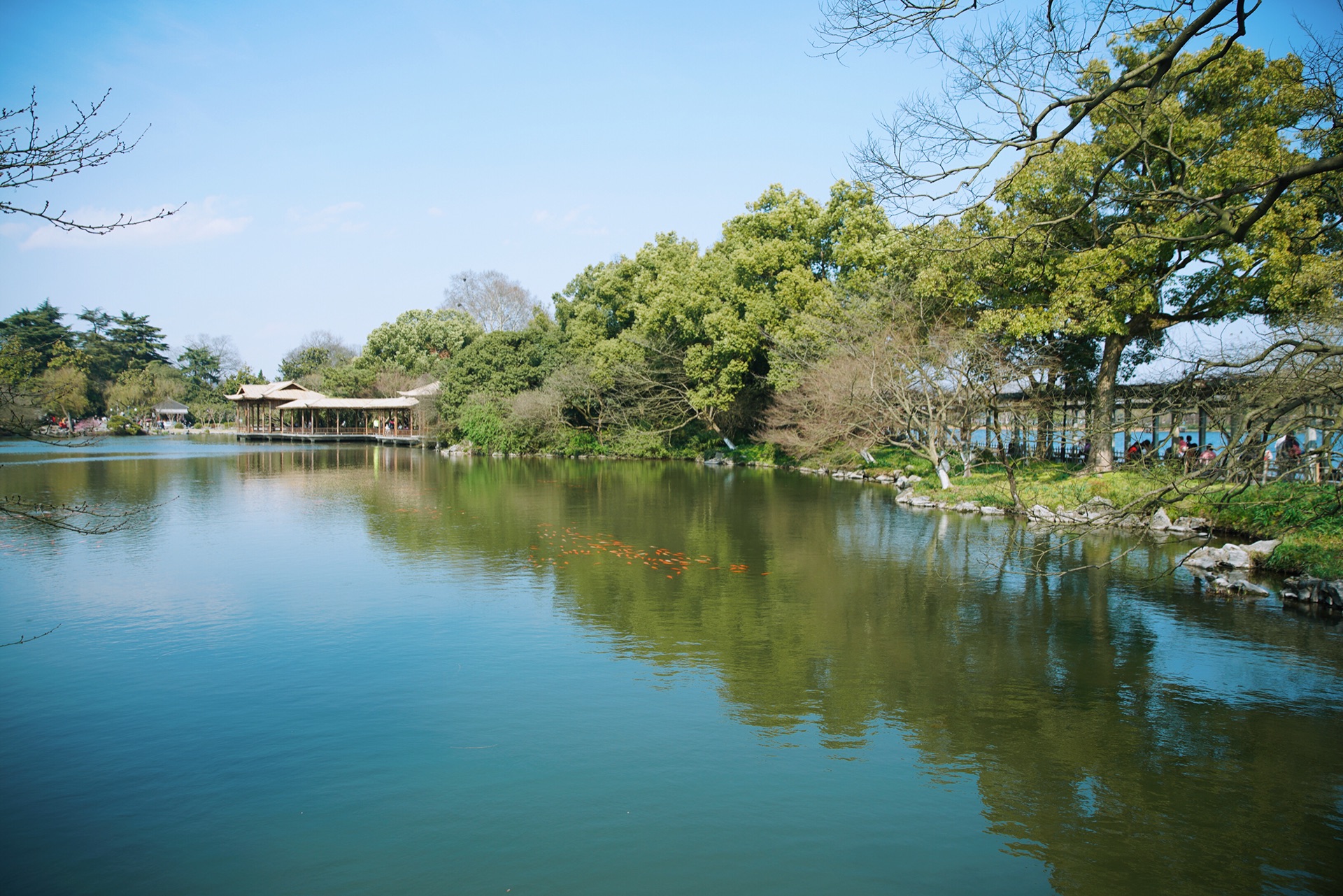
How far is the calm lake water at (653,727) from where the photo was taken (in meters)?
4.57

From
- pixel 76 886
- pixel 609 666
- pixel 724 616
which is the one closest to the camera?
pixel 76 886

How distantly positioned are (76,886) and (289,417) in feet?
176

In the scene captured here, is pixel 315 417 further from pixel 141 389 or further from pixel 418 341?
pixel 141 389

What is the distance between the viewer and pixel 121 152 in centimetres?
468

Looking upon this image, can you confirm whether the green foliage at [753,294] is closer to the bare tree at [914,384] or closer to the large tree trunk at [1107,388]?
the bare tree at [914,384]

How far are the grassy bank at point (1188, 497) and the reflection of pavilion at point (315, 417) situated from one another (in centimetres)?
3288

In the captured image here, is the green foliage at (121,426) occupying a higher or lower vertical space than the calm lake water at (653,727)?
higher

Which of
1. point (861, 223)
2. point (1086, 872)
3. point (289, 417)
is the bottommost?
point (1086, 872)

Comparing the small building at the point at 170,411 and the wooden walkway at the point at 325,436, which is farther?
the small building at the point at 170,411

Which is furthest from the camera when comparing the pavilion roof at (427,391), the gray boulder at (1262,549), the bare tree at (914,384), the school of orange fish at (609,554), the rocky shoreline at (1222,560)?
the pavilion roof at (427,391)

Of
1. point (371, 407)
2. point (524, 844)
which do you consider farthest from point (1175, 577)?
point (371, 407)

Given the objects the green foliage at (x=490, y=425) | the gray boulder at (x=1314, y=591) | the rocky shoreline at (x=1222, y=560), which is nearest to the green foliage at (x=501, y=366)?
the green foliage at (x=490, y=425)

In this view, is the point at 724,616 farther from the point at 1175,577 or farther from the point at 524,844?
the point at 1175,577

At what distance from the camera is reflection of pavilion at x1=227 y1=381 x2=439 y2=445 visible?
49.6 metres
